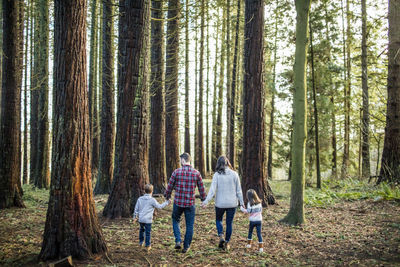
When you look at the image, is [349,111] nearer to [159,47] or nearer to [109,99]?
[159,47]

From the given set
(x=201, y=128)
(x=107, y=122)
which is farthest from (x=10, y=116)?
(x=201, y=128)

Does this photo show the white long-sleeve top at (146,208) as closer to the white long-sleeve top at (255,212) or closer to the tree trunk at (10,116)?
the white long-sleeve top at (255,212)

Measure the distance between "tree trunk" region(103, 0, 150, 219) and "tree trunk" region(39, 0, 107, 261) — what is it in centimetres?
307

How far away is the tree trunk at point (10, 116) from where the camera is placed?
879cm

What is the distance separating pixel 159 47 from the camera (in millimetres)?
11734

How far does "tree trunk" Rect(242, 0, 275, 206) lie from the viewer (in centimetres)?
975

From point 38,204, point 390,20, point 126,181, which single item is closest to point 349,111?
point 390,20

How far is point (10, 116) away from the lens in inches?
350

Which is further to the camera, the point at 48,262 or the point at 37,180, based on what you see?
the point at 37,180

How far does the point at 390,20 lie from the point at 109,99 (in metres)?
11.1

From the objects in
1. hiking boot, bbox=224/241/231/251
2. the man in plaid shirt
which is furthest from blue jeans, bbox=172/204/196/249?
hiking boot, bbox=224/241/231/251

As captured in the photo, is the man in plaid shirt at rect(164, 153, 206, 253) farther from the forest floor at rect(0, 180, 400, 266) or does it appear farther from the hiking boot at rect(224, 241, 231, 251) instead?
the hiking boot at rect(224, 241, 231, 251)

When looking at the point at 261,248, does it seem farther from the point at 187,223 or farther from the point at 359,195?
the point at 359,195

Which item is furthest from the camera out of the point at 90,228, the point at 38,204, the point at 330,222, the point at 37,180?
the point at 37,180
